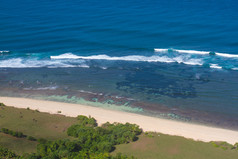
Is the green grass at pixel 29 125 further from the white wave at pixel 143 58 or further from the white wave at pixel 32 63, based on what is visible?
the white wave at pixel 143 58

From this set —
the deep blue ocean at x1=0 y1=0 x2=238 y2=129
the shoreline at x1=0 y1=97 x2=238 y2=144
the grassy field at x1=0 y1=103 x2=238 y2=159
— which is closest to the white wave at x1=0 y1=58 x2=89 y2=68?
the deep blue ocean at x1=0 y1=0 x2=238 y2=129

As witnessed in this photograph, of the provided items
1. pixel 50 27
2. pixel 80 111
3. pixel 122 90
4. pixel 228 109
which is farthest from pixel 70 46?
pixel 228 109

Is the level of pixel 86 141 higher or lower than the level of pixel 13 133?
lower

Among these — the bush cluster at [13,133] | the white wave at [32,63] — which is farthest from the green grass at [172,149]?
the white wave at [32,63]

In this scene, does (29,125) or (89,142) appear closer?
(89,142)

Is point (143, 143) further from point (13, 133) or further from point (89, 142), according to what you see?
point (13, 133)

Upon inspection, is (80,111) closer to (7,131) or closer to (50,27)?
(7,131)

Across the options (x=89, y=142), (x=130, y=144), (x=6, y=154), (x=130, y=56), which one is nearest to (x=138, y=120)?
(x=130, y=144)

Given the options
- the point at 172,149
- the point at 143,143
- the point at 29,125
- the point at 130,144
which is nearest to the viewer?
the point at 172,149
